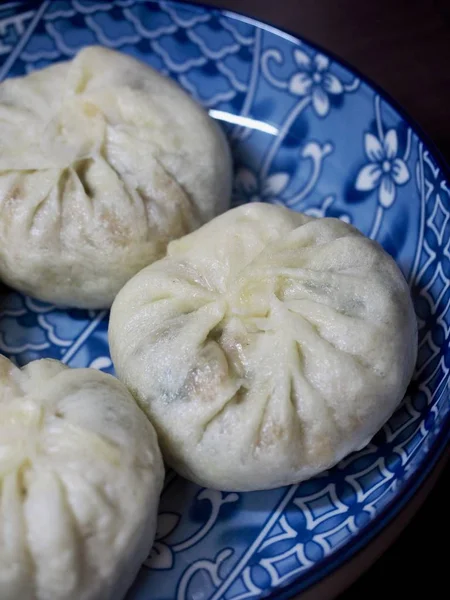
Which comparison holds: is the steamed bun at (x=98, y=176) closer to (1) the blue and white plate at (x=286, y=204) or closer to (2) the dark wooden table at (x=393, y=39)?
(1) the blue and white plate at (x=286, y=204)

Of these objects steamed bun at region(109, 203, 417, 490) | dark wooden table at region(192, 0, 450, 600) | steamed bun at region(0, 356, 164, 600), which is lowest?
steamed bun at region(0, 356, 164, 600)

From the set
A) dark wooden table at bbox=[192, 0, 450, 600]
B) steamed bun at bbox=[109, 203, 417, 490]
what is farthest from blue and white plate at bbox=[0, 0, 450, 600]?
dark wooden table at bbox=[192, 0, 450, 600]

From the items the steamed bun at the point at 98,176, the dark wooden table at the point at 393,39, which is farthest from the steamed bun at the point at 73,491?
the dark wooden table at the point at 393,39

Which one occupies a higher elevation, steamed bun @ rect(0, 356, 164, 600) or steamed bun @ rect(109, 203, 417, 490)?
steamed bun @ rect(109, 203, 417, 490)

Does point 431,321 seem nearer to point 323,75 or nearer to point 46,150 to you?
point 323,75

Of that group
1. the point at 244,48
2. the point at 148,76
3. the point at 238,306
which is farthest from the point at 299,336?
the point at 244,48

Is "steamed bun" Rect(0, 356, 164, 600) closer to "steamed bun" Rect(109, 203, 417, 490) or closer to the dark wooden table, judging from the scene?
"steamed bun" Rect(109, 203, 417, 490)

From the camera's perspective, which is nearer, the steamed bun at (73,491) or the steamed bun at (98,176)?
the steamed bun at (73,491)
